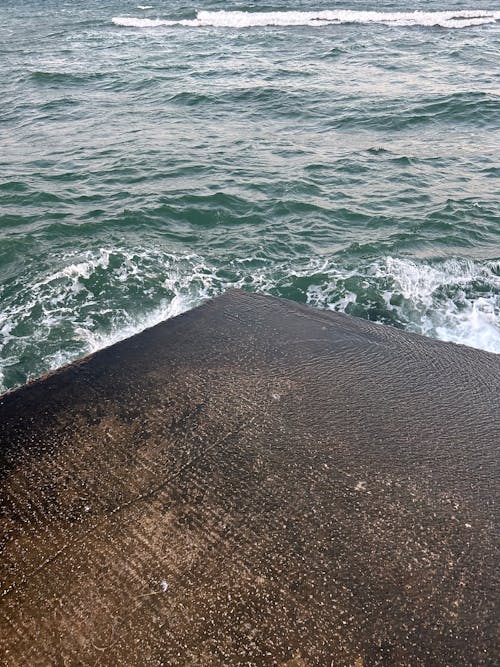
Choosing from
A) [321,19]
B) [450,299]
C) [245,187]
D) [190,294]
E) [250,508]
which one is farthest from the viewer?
[321,19]

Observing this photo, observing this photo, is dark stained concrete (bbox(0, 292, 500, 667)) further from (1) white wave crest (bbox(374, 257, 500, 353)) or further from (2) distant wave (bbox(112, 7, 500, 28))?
(2) distant wave (bbox(112, 7, 500, 28))

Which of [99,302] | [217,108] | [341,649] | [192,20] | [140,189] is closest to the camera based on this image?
[341,649]

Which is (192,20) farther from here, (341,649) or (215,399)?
(341,649)

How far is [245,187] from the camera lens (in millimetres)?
9805

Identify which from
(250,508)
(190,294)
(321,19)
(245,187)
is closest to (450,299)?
(190,294)

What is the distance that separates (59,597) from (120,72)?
54.2 ft

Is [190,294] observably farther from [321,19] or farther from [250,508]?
[321,19]

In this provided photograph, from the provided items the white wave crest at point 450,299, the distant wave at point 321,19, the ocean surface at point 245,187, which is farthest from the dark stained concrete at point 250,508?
the distant wave at point 321,19

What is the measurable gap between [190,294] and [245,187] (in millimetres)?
3359

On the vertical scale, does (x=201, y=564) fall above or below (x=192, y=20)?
below

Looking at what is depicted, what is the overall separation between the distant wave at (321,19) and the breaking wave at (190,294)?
1914 centimetres

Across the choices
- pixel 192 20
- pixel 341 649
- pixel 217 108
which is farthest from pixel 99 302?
pixel 192 20

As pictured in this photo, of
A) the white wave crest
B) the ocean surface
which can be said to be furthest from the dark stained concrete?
the ocean surface

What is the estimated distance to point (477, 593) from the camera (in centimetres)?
312
